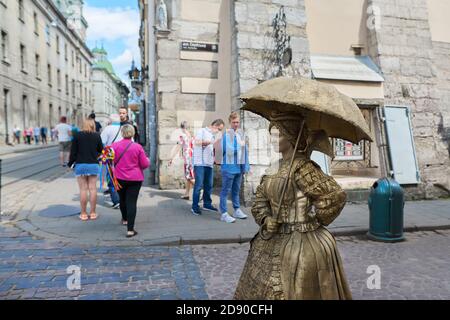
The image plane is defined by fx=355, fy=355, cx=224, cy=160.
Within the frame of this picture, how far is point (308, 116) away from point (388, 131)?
22.3 feet

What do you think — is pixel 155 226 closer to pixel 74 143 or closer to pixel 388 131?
pixel 74 143

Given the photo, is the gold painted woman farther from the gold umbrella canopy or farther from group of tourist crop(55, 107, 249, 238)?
group of tourist crop(55, 107, 249, 238)

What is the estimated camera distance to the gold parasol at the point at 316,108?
196 cm

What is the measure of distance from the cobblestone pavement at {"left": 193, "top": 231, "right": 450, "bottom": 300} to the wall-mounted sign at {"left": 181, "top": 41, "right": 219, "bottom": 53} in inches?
217

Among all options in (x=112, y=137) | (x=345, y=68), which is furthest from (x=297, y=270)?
(x=345, y=68)

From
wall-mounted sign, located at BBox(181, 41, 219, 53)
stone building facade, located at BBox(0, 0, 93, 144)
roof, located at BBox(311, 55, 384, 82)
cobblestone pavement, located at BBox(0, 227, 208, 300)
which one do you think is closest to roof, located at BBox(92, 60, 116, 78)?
stone building facade, located at BBox(0, 0, 93, 144)

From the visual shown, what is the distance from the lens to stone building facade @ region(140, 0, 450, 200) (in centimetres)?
831

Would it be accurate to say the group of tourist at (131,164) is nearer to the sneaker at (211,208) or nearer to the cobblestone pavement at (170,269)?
the sneaker at (211,208)

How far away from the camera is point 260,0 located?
7.94 m

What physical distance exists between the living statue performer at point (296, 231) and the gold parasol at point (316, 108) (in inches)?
0.9

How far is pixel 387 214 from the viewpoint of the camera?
5.55 metres

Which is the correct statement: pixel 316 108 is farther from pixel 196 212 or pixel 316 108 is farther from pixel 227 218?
pixel 196 212

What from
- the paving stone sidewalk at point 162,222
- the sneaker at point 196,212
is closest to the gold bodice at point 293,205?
the paving stone sidewalk at point 162,222

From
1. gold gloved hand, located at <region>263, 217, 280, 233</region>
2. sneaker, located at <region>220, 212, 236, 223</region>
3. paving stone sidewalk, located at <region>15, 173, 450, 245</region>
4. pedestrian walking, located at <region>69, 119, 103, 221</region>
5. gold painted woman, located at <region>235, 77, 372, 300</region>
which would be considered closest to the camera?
gold painted woman, located at <region>235, 77, 372, 300</region>
